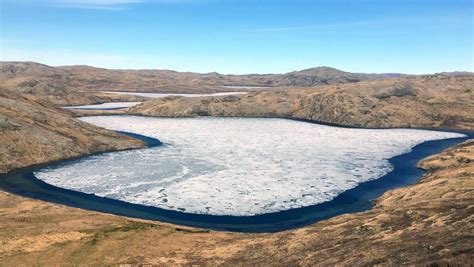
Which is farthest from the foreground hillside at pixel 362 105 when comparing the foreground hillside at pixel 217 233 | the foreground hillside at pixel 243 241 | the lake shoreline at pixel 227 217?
the foreground hillside at pixel 243 241

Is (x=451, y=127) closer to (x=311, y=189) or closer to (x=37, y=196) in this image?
(x=311, y=189)

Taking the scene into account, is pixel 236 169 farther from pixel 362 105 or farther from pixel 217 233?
pixel 362 105

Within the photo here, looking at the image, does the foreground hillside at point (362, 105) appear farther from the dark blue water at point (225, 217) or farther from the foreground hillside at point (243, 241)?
the foreground hillside at point (243, 241)

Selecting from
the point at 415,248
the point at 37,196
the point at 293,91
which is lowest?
the point at 37,196

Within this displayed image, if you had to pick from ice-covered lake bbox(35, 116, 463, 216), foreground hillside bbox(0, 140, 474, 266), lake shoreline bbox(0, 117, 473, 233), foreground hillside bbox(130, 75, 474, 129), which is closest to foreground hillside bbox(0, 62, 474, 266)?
foreground hillside bbox(0, 140, 474, 266)

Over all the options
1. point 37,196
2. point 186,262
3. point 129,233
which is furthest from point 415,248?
point 37,196
